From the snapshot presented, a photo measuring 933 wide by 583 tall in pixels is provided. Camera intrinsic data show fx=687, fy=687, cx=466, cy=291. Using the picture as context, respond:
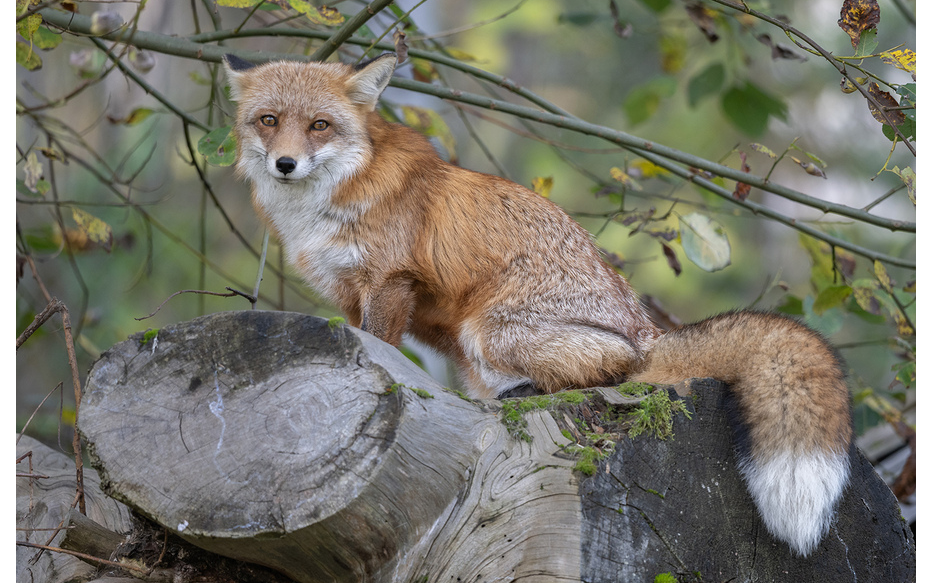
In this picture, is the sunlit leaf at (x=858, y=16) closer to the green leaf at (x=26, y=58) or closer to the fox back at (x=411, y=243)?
the fox back at (x=411, y=243)

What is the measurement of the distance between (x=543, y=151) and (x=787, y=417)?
13323 millimetres

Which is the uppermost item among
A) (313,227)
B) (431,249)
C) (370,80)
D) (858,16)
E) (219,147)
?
(858,16)

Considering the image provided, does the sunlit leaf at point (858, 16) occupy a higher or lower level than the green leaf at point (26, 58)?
higher

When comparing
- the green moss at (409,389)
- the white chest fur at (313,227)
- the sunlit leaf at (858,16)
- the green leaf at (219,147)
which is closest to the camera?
the green moss at (409,389)

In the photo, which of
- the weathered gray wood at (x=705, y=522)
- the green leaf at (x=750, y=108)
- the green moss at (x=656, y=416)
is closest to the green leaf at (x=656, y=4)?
the green leaf at (x=750, y=108)

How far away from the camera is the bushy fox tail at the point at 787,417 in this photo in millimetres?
2838

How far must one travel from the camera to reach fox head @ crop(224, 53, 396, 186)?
3848mm

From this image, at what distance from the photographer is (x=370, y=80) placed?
4109 millimetres

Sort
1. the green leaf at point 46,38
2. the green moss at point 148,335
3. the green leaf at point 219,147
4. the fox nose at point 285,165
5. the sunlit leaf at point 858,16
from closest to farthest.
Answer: the green moss at point 148,335
the sunlit leaf at point 858,16
the fox nose at point 285,165
the green leaf at point 219,147
the green leaf at point 46,38

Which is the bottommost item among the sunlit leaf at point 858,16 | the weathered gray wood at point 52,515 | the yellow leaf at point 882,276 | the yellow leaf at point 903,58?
the weathered gray wood at point 52,515

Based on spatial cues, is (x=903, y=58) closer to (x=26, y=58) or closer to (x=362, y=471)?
(x=362, y=471)

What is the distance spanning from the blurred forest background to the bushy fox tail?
1085 mm

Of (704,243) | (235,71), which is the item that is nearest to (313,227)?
(235,71)

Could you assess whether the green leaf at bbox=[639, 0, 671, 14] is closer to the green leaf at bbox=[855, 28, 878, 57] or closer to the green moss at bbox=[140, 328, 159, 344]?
the green leaf at bbox=[855, 28, 878, 57]
